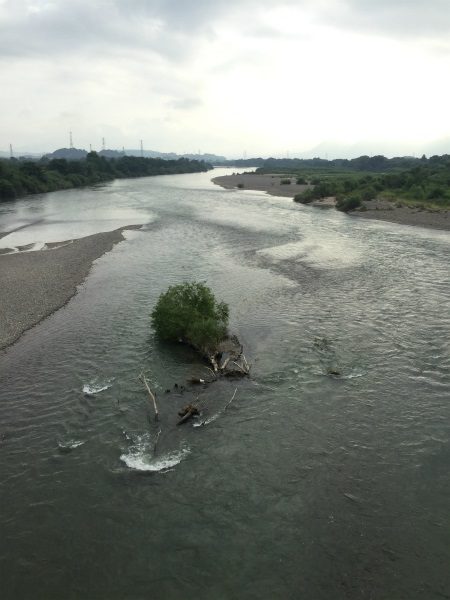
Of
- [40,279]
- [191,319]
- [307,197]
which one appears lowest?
[40,279]

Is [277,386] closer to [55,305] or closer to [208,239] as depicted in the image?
[55,305]

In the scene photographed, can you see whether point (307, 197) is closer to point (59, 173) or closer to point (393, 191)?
point (393, 191)

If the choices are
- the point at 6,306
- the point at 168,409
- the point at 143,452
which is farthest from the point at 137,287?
the point at 143,452

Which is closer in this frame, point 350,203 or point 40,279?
Result: point 40,279

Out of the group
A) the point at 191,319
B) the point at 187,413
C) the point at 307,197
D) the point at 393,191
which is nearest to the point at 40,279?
the point at 191,319

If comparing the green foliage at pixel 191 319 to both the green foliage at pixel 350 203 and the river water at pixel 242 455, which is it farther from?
the green foliage at pixel 350 203

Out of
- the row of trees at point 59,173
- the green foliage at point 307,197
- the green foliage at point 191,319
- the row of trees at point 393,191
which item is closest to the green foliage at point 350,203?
the row of trees at point 393,191
